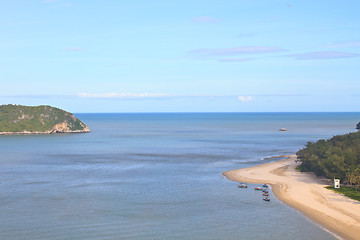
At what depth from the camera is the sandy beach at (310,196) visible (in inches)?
2249

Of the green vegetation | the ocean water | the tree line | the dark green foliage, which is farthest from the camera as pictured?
the dark green foliage

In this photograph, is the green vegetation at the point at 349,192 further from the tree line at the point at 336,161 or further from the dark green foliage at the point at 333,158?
the dark green foliage at the point at 333,158

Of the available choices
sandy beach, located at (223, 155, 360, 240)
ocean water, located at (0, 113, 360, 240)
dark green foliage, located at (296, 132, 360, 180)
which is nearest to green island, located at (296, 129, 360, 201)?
dark green foliage, located at (296, 132, 360, 180)

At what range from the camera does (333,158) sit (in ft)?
275

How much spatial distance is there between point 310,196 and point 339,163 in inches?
551

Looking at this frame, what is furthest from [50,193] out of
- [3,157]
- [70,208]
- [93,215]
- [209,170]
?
[3,157]

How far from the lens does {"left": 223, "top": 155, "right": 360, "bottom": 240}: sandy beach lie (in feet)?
187

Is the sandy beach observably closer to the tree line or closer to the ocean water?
the ocean water

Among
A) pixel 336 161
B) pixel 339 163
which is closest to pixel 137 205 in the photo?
pixel 336 161

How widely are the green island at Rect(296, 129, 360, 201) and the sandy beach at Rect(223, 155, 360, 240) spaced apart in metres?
2.53

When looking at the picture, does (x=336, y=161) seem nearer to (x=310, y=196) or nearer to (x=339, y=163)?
(x=339, y=163)

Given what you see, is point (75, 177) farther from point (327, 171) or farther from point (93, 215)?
point (327, 171)

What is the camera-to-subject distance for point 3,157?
13775cm

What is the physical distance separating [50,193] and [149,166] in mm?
40512
